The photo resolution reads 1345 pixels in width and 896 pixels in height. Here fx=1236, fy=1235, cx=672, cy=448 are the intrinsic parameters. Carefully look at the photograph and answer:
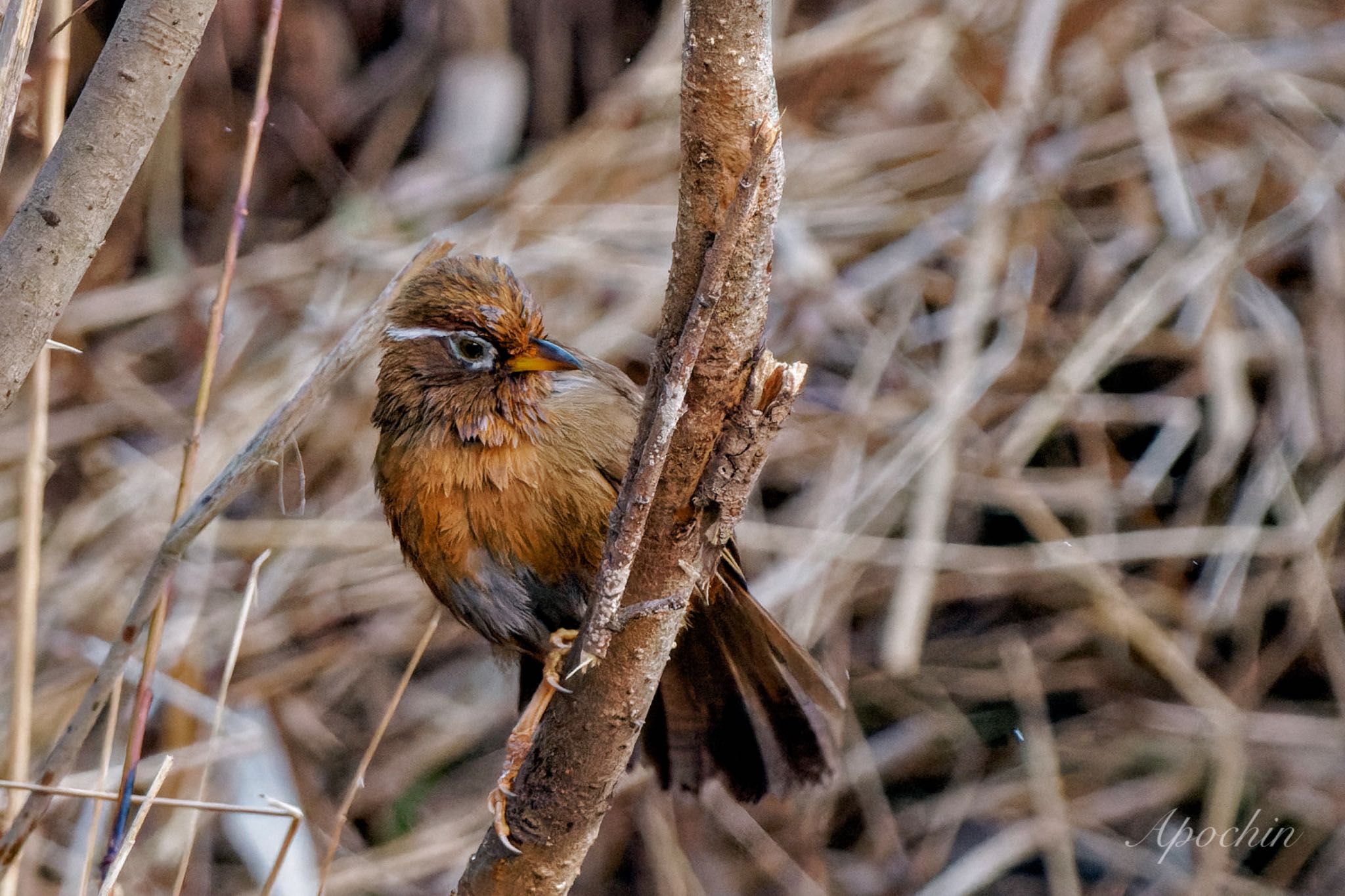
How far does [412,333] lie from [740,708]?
3.66ft

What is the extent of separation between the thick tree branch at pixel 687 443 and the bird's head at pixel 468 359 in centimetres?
76

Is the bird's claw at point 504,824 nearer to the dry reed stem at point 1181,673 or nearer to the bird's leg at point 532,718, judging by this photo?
the bird's leg at point 532,718

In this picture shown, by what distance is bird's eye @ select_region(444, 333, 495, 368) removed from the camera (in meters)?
2.61

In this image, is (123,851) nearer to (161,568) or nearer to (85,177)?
(161,568)

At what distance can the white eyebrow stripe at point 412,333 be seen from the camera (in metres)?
2.69

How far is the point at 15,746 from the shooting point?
2207 millimetres

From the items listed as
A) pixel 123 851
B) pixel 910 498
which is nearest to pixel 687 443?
pixel 123 851

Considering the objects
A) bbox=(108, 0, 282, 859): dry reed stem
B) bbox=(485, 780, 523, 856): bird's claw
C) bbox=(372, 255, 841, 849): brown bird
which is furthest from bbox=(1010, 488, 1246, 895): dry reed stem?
bbox=(108, 0, 282, 859): dry reed stem

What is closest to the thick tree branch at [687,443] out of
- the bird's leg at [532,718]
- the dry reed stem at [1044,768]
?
the bird's leg at [532,718]

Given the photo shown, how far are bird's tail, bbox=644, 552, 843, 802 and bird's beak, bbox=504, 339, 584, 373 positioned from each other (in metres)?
0.58

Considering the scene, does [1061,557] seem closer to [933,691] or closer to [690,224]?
[933,691]

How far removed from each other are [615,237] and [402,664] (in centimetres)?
187

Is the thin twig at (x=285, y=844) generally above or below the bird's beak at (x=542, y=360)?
below

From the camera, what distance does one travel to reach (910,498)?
4.71 meters
